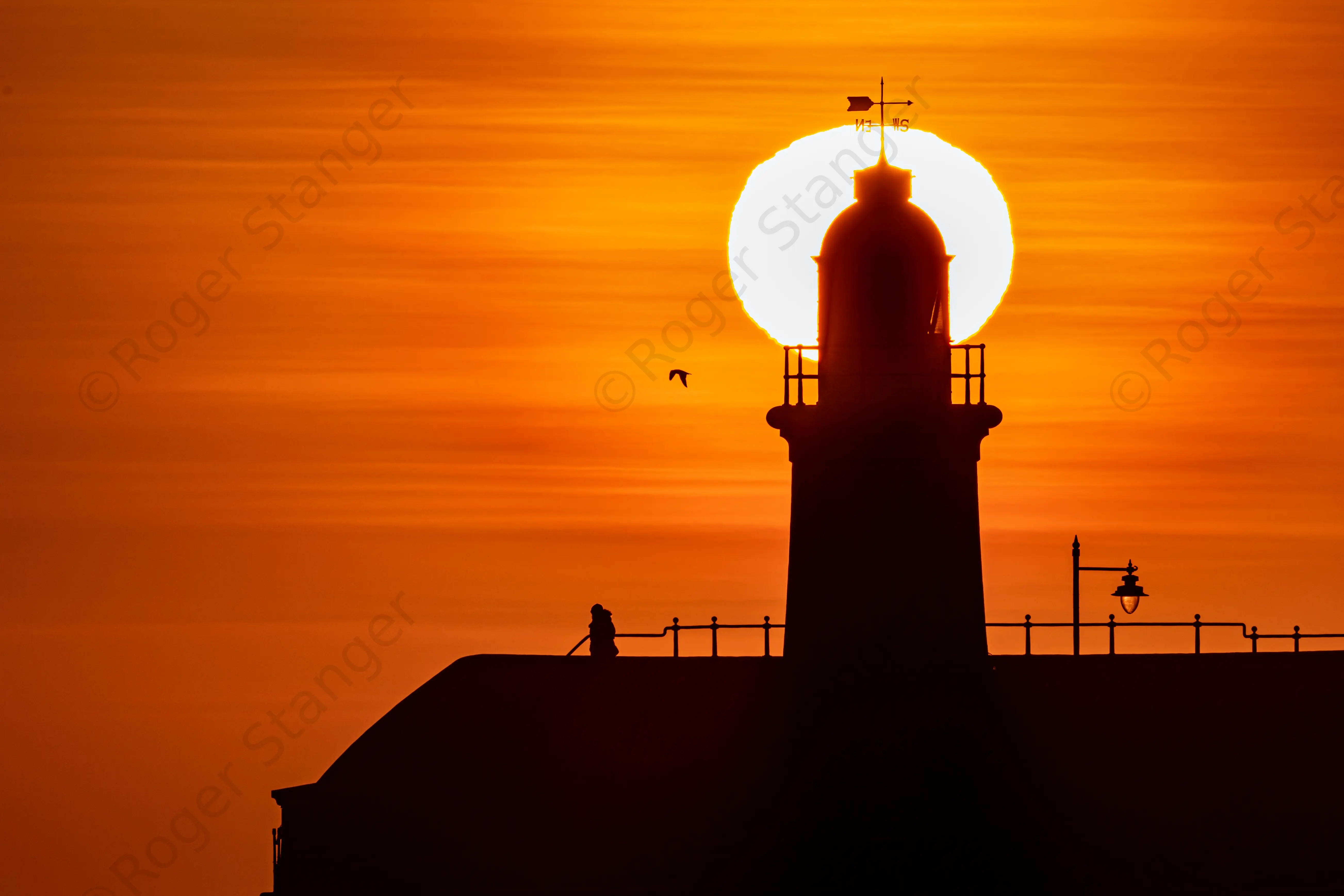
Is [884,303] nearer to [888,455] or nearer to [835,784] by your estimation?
[888,455]

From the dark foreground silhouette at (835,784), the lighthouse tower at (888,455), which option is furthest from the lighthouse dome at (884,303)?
the dark foreground silhouette at (835,784)

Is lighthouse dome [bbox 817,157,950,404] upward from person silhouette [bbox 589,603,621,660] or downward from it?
upward

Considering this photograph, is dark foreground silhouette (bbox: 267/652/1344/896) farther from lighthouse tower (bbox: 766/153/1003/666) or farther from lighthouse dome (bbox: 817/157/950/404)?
lighthouse dome (bbox: 817/157/950/404)

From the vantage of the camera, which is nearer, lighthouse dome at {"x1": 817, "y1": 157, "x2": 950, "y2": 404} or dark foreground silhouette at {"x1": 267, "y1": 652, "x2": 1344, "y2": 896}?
dark foreground silhouette at {"x1": 267, "y1": 652, "x2": 1344, "y2": 896}

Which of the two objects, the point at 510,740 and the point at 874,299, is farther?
the point at 510,740

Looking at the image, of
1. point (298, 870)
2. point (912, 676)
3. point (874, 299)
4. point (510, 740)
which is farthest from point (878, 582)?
point (298, 870)

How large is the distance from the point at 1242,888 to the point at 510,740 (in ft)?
36.3

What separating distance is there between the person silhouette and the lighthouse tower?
5.23 m

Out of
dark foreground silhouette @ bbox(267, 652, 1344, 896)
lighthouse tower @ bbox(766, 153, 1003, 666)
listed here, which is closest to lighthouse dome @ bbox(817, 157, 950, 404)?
lighthouse tower @ bbox(766, 153, 1003, 666)

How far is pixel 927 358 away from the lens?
34031 millimetres

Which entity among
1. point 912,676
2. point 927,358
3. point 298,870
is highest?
point 927,358

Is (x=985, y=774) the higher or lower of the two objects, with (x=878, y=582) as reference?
lower

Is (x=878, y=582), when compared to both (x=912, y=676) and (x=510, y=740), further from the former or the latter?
(x=510, y=740)

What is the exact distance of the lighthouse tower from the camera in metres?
33.8
